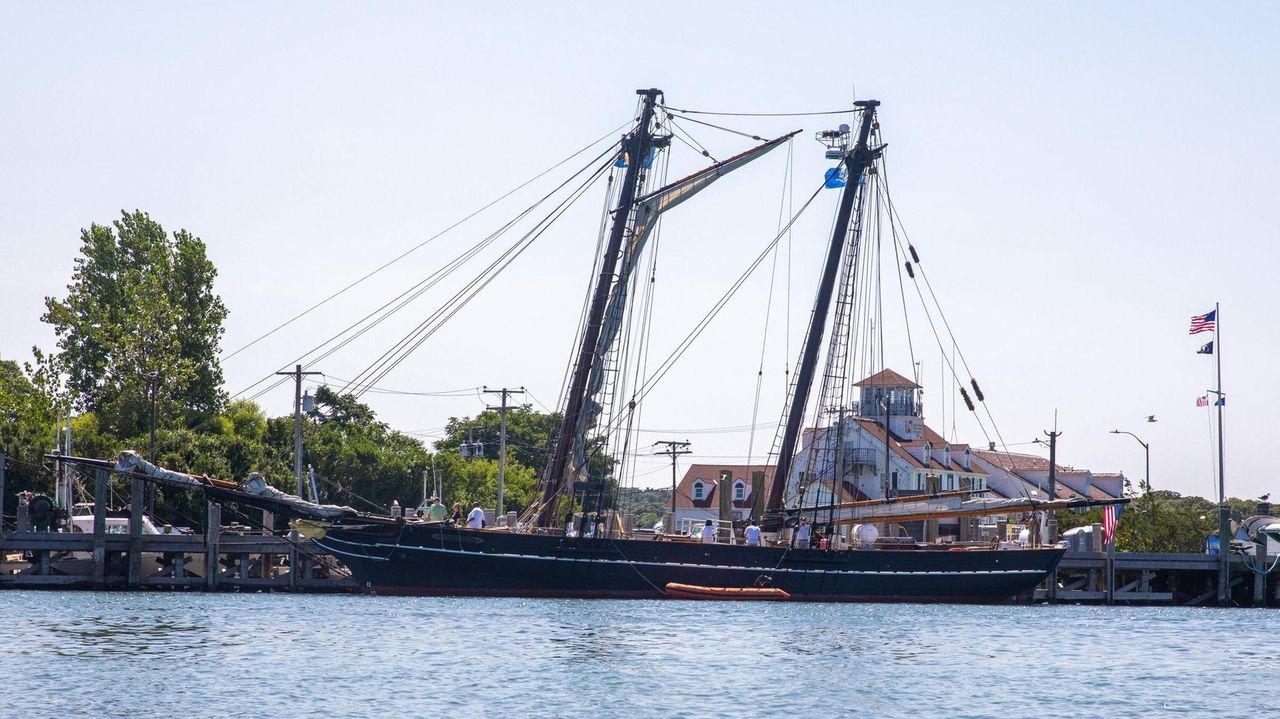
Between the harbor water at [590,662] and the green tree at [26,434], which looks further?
the green tree at [26,434]

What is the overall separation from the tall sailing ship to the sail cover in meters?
0.05

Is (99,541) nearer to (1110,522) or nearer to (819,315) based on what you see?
(819,315)

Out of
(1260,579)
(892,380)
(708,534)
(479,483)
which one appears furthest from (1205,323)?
(479,483)

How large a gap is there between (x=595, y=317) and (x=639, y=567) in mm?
8943

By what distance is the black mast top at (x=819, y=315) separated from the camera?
61.8m

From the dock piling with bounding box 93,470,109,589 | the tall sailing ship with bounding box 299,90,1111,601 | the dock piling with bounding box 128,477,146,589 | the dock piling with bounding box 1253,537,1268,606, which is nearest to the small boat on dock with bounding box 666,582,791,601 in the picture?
the tall sailing ship with bounding box 299,90,1111,601

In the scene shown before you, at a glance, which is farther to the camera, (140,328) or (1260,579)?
(140,328)

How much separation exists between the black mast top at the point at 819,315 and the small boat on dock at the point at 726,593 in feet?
13.2

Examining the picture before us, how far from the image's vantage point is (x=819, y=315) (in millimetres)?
62938

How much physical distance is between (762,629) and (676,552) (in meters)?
12.3

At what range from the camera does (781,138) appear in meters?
63.3

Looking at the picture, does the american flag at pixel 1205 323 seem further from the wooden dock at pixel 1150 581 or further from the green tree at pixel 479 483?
the green tree at pixel 479 483

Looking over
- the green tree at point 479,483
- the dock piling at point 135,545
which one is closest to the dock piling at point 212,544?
the dock piling at point 135,545

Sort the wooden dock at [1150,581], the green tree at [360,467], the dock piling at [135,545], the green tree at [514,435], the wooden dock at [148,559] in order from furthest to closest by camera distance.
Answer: the green tree at [514,435] → the green tree at [360,467] → the wooden dock at [1150,581] → the dock piling at [135,545] → the wooden dock at [148,559]
